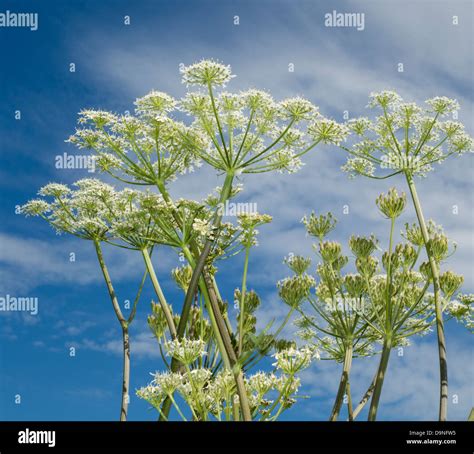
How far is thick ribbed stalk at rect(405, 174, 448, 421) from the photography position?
752 centimetres

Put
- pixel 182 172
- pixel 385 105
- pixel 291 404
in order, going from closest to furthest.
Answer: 1. pixel 291 404
2. pixel 182 172
3. pixel 385 105

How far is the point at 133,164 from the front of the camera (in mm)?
7785

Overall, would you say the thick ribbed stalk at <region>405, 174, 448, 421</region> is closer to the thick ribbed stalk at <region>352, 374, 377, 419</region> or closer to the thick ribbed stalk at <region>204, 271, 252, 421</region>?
the thick ribbed stalk at <region>352, 374, 377, 419</region>

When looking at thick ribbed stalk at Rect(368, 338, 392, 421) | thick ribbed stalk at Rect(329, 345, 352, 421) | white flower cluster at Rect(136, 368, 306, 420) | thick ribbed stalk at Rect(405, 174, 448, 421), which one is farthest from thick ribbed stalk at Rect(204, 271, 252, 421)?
thick ribbed stalk at Rect(405, 174, 448, 421)

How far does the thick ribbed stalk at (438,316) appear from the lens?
752 cm

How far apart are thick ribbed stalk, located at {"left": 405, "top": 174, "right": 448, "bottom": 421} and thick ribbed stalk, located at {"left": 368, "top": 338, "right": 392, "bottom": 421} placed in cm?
65

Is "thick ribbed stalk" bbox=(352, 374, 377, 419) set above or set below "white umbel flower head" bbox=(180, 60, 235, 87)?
below

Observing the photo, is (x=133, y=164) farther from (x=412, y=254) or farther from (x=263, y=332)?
(x=412, y=254)

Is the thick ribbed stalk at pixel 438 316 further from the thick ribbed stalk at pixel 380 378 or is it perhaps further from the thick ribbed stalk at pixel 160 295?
the thick ribbed stalk at pixel 160 295
